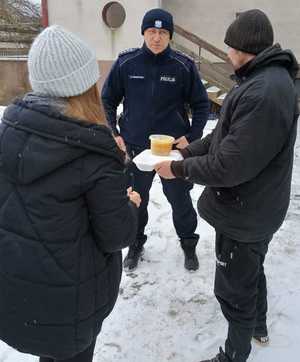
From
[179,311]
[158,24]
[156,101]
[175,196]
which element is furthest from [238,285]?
[158,24]

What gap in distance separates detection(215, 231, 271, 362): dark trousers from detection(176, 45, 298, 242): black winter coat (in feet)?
0.26

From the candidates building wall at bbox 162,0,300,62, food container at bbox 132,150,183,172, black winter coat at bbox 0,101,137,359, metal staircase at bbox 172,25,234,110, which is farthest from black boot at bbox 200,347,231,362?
building wall at bbox 162,0,300,62

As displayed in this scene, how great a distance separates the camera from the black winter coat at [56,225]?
1372mm

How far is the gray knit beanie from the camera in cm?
139

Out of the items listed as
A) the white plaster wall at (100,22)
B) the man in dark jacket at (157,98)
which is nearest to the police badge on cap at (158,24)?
the man in dark jacket at (157,98)

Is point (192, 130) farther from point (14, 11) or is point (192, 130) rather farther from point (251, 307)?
point (14, 11)

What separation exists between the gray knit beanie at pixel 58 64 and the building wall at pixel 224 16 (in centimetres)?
943

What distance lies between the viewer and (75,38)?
144 centimetres

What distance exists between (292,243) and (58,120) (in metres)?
2.92

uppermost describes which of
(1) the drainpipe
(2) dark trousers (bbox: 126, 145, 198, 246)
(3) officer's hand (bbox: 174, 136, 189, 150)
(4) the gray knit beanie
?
(4) the gray knit beanie

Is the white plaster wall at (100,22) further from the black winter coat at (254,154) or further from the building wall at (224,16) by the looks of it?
the black winter coat at (254,154)

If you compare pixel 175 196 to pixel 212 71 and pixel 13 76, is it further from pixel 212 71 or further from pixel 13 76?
pixel 13 76

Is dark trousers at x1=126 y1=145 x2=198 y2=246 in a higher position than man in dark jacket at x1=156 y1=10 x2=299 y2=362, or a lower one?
lower

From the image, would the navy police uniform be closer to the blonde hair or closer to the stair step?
the blonde hair
